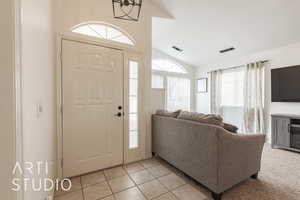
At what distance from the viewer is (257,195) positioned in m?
1.68

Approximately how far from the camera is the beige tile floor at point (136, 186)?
1.69m

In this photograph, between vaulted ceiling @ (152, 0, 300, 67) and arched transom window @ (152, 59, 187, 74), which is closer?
vaulted ceiling @ (152, 0, 300, 67)

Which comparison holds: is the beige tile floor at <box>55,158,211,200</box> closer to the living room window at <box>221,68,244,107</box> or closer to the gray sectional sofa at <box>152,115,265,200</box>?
the gray sectional sofa at <box>152,115,265,200</box>

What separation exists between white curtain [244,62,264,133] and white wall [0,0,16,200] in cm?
461

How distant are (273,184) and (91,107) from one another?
110 inches

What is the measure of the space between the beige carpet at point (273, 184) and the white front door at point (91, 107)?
5.98 feet

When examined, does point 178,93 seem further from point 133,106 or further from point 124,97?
point 124,97

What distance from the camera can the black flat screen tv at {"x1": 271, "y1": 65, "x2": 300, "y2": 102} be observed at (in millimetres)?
3062

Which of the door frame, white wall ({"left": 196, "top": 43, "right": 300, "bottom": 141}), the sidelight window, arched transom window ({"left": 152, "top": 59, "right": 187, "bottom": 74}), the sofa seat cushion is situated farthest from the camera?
arched transom window ({"left": 152, "top": 59, "right": 187, "bottom": 74})

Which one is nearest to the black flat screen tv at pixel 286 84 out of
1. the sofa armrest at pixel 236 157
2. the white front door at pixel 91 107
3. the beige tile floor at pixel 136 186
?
the sofa armrest at pixel 236 157

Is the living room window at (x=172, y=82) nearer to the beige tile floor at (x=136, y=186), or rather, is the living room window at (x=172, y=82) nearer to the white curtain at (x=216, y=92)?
the white curtain at (x=216, y=92)

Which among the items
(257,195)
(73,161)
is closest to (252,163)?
(257,195)

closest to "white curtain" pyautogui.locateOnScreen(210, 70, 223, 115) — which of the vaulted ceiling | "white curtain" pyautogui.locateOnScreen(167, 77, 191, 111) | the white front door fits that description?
the vaulted ceiling

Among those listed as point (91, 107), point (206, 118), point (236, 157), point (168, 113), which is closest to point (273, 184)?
point (236, 157)
